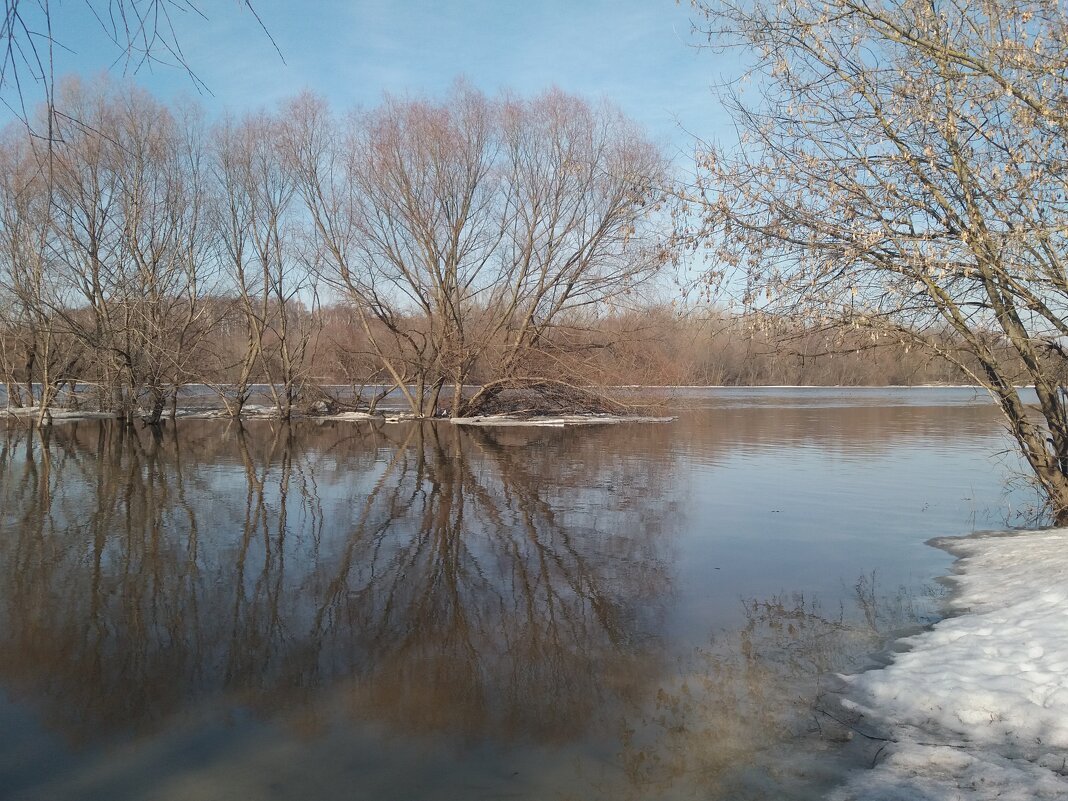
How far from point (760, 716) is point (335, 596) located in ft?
11.8

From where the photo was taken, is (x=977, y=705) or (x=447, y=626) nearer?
(x=977, y=705)

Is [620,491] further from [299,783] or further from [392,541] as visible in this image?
[299,783]

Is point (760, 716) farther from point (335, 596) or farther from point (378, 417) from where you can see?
point (378, 417)

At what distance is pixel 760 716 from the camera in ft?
14.2

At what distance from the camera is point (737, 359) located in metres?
70.0

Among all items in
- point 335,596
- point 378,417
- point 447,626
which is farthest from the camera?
point 378,417

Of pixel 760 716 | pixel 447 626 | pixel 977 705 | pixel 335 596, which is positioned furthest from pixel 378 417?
pixel 977 705

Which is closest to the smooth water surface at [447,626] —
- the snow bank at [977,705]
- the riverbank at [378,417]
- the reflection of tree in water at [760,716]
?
the reflection of tree in water at [760,716]

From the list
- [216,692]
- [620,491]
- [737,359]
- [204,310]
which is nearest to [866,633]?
Answer: [216,692]

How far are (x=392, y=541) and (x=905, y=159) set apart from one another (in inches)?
269

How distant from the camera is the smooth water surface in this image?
150 inches

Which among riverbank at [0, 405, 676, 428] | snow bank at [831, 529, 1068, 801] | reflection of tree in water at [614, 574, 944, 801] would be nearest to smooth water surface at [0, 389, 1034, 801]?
reflection of tree in water at [614, 574, 944, 801]

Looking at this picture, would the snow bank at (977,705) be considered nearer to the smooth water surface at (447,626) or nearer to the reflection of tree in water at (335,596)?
the smooth water surface at (447,626)

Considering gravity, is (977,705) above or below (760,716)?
above
